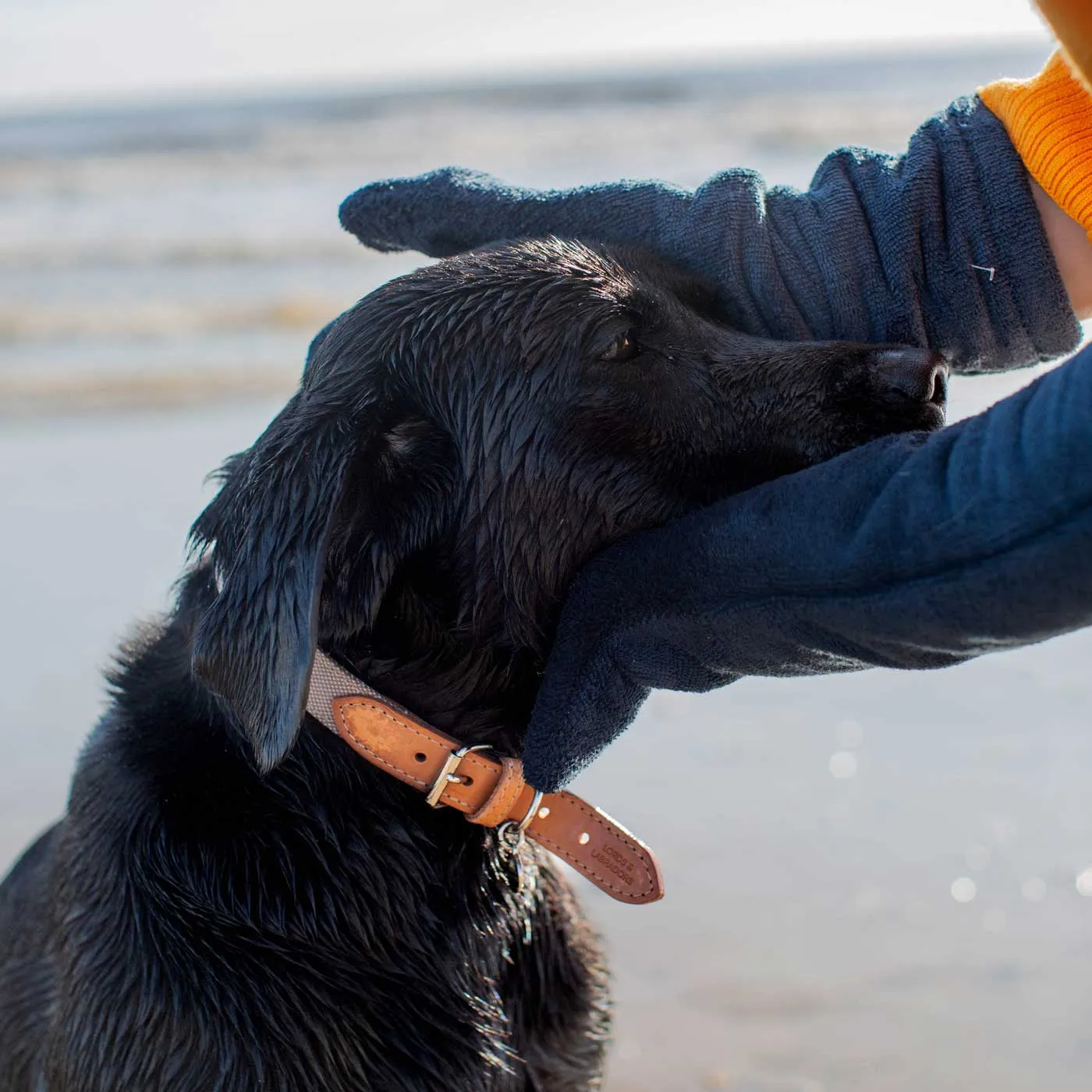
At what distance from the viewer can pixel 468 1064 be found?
82.4 inches

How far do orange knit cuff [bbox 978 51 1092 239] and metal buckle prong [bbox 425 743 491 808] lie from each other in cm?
130

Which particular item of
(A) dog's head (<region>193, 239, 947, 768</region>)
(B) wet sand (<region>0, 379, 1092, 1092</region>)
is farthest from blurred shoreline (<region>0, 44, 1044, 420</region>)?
(A) dog's head (<region>193, 239, 947, 768</region>)

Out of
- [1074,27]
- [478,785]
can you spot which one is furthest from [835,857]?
[1074,27]

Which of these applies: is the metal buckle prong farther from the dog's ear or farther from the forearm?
the dog's ear

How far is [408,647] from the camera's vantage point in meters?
2.09

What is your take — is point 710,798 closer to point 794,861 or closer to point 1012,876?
point 794,861

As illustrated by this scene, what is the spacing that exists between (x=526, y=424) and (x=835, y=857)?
1782 mm

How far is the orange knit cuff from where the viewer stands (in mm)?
1987

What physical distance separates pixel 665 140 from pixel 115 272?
8567 millimetres

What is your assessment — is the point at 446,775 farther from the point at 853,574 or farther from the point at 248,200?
the point at 248,200

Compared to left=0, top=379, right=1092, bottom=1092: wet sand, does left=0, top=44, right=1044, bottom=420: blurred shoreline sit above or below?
above

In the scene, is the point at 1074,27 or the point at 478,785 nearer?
the point at 1074,27

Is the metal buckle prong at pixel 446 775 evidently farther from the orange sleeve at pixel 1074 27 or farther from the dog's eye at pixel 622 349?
the orange sleeve at pixel 1074 27

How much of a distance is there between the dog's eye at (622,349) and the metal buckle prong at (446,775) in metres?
0.68
